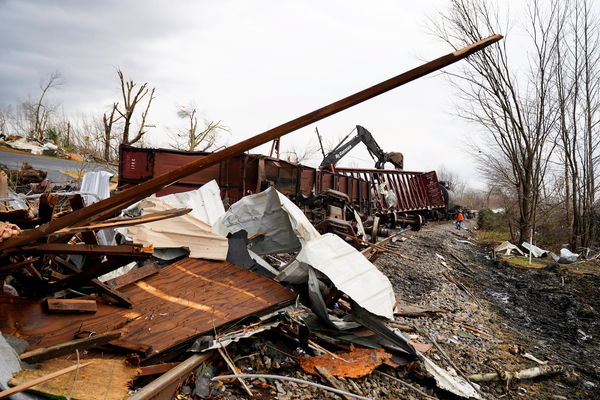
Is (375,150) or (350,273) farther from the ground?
(375,150)

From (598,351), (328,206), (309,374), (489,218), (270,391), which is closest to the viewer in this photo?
(270,391)

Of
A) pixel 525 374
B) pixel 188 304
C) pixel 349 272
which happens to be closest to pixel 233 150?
pixel 188 304

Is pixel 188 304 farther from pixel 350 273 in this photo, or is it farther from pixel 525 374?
pixel 525 374

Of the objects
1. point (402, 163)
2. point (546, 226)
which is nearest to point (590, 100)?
point (546, 226)

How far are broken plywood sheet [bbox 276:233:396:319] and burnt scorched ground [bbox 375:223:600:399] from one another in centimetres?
67

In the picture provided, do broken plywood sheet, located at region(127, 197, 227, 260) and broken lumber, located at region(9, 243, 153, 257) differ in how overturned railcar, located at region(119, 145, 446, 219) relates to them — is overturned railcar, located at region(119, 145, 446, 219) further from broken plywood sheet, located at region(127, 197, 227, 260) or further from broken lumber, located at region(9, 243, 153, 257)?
broken lumber, located at region(9, 243, 153, 257)

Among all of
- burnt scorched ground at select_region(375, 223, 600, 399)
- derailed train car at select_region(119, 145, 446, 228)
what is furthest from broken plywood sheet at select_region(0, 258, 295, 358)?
derailed train car at select_region(119, 145, 446, 228)

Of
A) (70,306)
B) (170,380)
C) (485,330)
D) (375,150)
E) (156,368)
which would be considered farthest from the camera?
(375,150)

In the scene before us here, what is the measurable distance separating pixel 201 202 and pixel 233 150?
3187mm

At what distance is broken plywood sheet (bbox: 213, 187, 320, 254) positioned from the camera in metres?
3.95

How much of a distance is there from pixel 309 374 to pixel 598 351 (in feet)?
17.9

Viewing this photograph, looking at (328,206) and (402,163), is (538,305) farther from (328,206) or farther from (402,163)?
(402,163)

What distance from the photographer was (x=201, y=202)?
480 cm

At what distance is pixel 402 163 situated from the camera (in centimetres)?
1967
